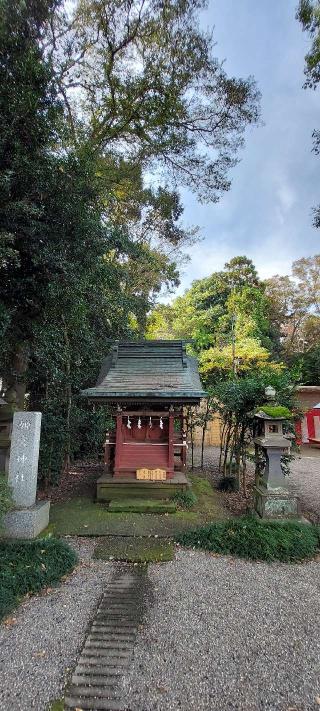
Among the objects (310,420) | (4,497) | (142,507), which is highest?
(310,420)

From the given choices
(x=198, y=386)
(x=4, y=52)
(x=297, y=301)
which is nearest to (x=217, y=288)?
(x=297, y=301)

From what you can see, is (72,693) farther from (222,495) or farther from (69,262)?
(222,495)

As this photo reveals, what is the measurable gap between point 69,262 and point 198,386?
373 centimetres

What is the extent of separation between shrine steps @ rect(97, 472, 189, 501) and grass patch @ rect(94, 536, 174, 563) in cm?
154

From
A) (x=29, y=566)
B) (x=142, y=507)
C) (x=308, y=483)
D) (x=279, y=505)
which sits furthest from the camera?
(x=308, y=483)

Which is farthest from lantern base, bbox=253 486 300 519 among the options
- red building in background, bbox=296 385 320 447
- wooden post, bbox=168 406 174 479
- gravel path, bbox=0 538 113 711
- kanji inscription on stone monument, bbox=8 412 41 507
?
red building in background, bbox=296 385 320 447

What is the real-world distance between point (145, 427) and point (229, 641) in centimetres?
494

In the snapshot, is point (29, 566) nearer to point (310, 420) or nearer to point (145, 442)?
point (145, 442)

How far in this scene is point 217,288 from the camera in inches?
902

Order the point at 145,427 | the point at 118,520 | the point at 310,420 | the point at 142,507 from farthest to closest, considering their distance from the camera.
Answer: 1. the point at 310,420
2. the point at 145,427
3. the point at 142,507
4. the point at 118,520

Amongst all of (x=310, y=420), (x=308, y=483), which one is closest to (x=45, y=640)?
(x=308, y=483)

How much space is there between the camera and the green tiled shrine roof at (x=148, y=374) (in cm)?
721

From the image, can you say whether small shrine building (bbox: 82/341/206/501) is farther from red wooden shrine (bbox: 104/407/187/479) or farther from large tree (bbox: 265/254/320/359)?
large tree (bbox: 265/254/320/359)

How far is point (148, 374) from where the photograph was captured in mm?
8453
